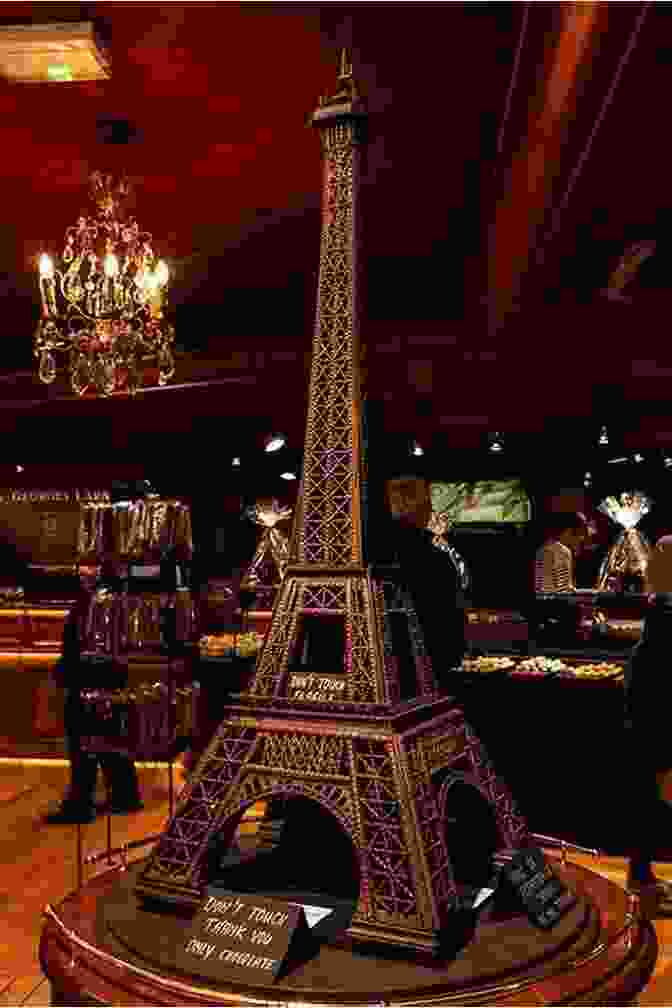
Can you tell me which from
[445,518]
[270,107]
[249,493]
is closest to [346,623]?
[270,107]

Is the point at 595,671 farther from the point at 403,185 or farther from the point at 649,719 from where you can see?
the point at 403,185

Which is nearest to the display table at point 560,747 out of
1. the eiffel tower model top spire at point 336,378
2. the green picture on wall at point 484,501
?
the eiffel tower model top spire at point 336,378

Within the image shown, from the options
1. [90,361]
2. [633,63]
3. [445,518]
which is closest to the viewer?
[633,63]

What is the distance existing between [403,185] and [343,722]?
11.7ft

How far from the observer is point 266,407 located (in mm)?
→ 7695

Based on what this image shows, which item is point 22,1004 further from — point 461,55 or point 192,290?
point 192,290

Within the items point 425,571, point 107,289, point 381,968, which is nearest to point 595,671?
point 425,571

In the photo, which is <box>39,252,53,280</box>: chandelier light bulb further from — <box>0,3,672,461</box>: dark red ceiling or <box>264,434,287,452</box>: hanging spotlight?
<box>264,434,287,452</box>: hanging spotlight

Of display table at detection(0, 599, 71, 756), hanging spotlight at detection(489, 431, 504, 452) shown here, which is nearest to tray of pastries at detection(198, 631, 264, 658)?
display table at detection(0, 599, 71, 756)

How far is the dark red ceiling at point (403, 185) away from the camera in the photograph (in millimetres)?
3119

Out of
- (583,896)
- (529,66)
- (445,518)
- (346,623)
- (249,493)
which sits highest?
(529,66)

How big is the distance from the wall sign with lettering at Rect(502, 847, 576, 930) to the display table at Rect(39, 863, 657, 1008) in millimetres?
24

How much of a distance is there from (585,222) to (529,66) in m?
1.13

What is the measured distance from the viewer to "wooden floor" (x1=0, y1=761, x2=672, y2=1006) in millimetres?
2818
